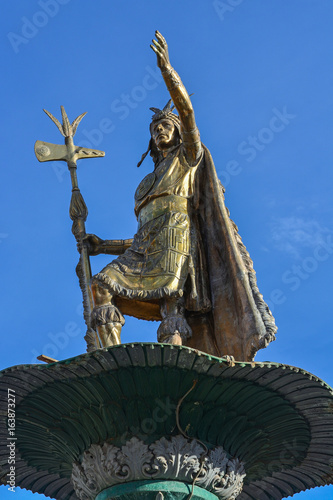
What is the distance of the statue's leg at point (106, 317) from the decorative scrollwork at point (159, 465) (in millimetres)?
1503

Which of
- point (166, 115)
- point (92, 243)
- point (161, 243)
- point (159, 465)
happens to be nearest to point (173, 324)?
point (161, 243)

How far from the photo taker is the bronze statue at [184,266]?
463 inches

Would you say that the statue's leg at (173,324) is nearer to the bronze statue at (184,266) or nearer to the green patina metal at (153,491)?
the bronze statue at (184,266)

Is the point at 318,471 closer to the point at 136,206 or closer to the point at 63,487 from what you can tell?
the point at 63,487

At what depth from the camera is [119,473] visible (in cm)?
1030

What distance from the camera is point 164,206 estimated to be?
12703 mm

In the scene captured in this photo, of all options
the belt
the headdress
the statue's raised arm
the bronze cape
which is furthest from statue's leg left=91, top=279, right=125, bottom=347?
the headdress

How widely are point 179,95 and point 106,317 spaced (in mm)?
3153

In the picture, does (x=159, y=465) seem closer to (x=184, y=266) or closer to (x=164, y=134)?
(x=184, y=266)

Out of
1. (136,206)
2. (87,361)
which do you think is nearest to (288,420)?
(87,361)

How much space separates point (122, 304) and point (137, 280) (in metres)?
0.40

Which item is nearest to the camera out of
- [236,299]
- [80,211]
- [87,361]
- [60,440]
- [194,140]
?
[87,361]

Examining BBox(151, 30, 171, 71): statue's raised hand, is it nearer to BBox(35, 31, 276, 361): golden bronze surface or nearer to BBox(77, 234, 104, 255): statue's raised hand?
BBox(35, 31, 276, 361): golden bronze surface

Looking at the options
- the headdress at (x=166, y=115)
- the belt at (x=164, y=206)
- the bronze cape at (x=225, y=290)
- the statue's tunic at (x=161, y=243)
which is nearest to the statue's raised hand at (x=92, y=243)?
the statue's tunic at (x=161, y=243)
